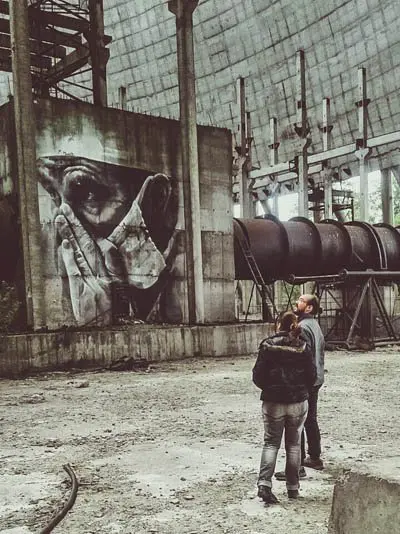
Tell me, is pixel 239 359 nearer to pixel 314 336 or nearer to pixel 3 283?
pixel 3 283

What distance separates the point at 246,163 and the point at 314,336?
27071 mm

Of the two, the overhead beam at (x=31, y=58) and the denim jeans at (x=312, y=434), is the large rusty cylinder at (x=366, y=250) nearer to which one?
the overhead beam at (x=31, y=58)

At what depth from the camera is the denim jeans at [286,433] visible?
5141mm

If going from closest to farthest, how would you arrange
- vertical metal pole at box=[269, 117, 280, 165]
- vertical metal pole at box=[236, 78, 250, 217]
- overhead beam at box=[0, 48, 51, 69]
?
overhead beam at box=[0, 48, 51, 69] → vertical metal pole at box=[236, 78, 250, 217] → vertical metal pole at box=[269, 117, 280, 165]

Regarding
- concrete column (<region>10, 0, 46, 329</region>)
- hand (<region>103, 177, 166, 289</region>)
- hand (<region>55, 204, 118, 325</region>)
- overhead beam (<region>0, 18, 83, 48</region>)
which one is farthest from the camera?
overhead beam (<region>0, 18, 83, 48</region>)

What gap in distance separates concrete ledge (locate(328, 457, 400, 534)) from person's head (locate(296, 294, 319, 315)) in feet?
9.01

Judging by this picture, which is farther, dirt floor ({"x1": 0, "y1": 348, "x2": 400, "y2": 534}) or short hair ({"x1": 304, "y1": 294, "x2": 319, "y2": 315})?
short hair ({"x1": 304, "y1": 294, "x2": 319, "y2": 315})

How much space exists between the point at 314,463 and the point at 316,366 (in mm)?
948

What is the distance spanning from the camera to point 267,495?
5.05 m

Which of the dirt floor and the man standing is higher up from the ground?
the man standing

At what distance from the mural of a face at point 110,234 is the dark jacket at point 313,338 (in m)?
10.4

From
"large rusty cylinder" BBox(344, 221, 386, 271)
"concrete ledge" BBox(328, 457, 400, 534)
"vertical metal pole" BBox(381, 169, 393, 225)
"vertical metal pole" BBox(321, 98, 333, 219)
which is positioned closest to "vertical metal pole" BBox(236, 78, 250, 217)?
"vertical metal pole" BBox(321, 98, 333, 219)

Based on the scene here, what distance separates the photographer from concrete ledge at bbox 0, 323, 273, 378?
45.7ft

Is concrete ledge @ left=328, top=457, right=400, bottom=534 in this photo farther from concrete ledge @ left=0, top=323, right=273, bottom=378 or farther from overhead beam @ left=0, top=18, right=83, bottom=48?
overhead beam @ left=0, top=18, right=83, bottom=48
